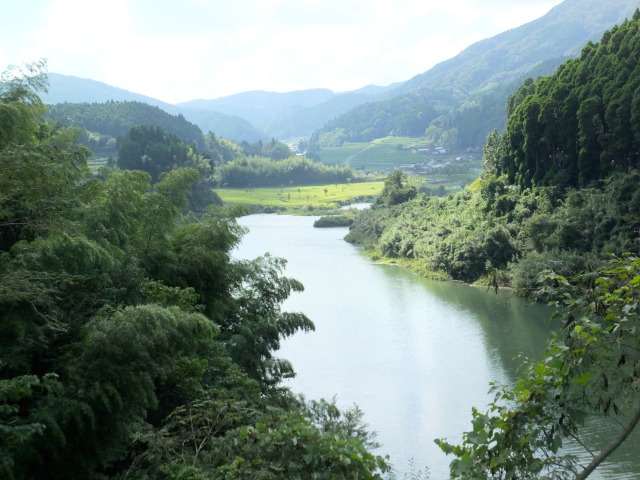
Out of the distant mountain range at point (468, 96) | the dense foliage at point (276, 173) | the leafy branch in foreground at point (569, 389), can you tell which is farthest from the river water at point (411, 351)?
the distant mountain range at point (468, 96)

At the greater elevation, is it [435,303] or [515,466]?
[515,466]

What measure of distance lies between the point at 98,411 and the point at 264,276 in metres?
6.80

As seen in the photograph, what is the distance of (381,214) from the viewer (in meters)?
43.0

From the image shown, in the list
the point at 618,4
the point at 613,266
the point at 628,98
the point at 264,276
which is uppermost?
the point at 618,4

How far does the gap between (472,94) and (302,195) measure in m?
93.7

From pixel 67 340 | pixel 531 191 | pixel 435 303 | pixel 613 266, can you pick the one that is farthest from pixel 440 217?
pixel 613 266

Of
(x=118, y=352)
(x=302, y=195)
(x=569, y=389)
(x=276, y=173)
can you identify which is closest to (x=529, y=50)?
(x=276, y=173)

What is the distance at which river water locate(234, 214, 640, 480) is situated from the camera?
44.2 ft

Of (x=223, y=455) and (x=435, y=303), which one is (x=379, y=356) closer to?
(x=435, y=303)

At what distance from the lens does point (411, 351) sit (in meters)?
19.1

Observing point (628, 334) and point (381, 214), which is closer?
point (628, 334)

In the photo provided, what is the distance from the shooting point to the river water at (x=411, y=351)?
13469mm

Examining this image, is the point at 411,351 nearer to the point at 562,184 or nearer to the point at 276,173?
the point at 562,184

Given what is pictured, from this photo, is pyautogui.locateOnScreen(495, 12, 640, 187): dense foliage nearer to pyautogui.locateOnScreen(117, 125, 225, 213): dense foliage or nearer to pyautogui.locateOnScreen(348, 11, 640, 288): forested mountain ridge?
pyautogui.locateOnScreen(348, 11, 640, 288): forested mountain ridge
